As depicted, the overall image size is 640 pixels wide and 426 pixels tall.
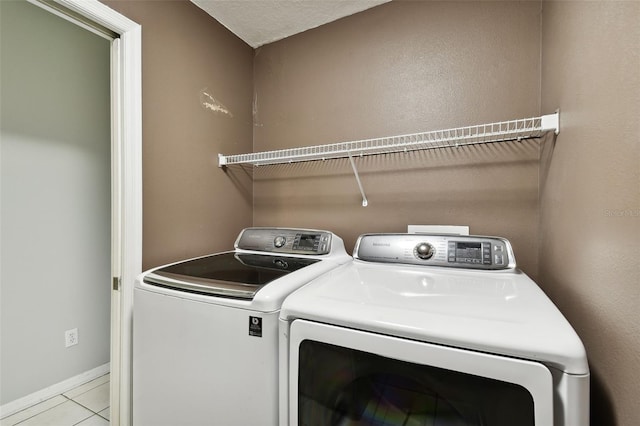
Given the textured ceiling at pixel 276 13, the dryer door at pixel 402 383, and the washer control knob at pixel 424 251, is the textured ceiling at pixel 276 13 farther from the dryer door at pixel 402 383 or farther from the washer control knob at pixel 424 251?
the dryer door at pixel 402 383

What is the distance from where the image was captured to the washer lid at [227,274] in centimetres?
94

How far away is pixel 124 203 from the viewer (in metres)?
1.29

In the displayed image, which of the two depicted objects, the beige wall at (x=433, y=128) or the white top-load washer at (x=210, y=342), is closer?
the beige wall at (x=433, y=128)

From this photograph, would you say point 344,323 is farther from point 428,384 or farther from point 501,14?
point 501,14

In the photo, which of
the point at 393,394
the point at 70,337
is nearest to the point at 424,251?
the point at 393,394

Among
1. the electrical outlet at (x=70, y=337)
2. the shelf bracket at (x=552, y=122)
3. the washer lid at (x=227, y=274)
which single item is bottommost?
the electrical outlet at (x=70, y=337)

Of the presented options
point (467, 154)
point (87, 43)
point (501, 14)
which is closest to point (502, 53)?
point (501, 14)

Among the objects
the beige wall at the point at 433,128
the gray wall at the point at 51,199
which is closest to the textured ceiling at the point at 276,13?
the beige wall at the point at 433,128

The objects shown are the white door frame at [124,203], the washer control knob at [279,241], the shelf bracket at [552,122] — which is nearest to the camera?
the shelf bracket at [552,122]

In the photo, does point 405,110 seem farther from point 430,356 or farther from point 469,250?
point 430,356

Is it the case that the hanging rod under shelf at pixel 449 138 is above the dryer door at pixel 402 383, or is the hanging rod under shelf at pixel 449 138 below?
above

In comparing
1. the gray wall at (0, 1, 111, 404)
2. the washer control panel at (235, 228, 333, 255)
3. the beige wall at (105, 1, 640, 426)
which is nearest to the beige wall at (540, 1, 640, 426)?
the beige wall at (105, 1, 640, 426)

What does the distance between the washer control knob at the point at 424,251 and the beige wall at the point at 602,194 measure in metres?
0.43

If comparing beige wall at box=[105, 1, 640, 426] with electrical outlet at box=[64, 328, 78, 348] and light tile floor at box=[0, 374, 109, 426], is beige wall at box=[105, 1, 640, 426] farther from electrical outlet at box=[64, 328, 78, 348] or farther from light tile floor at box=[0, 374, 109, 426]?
electrical outlet at box=[64, 328, 78, 348]
